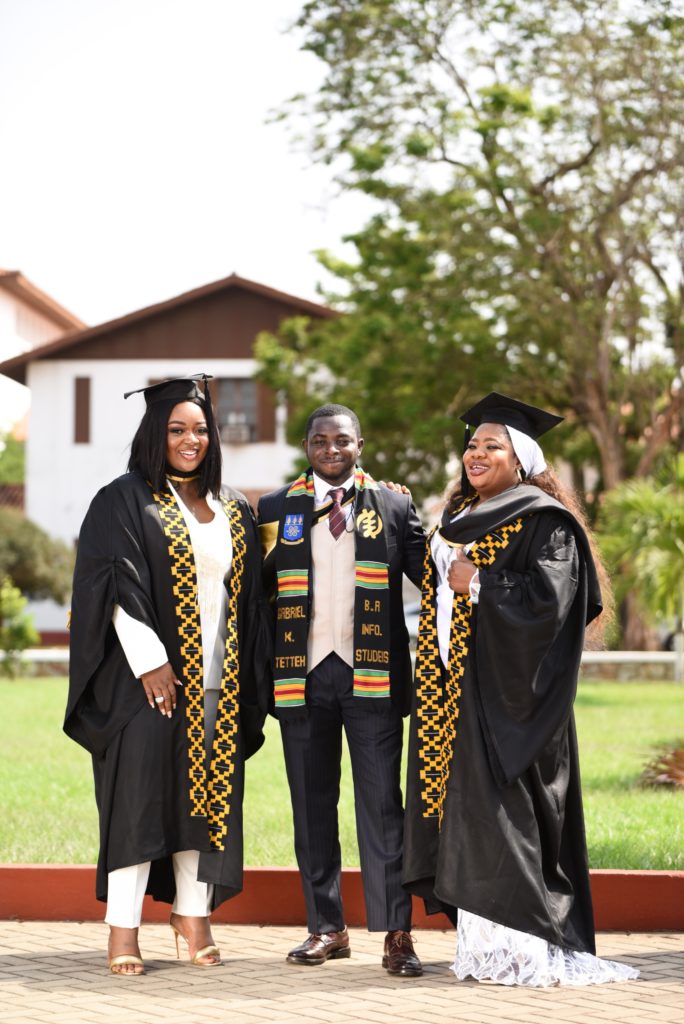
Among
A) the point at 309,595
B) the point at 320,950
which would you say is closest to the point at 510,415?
the point at 309,595

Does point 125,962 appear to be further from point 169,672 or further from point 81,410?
point 81,410

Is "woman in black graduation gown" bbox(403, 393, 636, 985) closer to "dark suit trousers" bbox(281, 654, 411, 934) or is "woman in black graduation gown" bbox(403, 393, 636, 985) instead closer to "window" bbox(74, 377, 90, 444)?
"dark suit trousers" bbox(281, 654, 411, 934)

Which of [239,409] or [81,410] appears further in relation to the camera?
[81,410]

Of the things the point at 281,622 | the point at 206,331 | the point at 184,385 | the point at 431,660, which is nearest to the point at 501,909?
the point at 431,660

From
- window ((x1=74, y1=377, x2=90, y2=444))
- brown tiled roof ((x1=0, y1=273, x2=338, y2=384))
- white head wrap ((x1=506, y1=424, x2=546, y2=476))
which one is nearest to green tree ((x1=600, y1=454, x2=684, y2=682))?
white head wrap ((x1=506, y1=424, x2=546, y2=476))

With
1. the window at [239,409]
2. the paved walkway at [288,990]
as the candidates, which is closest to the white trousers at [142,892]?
the paved walkway at [288,990]

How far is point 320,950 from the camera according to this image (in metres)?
6.27

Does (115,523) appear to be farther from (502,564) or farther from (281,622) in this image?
(502,564)

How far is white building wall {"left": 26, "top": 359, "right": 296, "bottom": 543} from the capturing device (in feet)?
125

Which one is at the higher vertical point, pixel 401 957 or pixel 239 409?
pixel 239 409

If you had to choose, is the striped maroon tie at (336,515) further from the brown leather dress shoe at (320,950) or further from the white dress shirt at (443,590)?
the brown leather dress shoe at (320,950)

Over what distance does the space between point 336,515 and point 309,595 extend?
1.19ft

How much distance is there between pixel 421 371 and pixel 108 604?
69.9 feet

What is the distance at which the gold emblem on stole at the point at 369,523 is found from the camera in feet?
20.8
